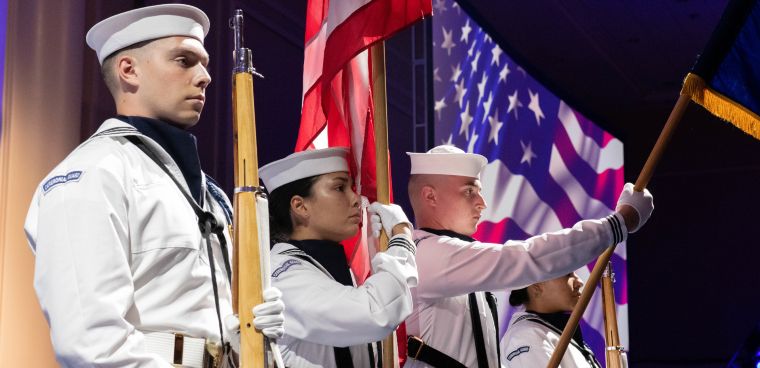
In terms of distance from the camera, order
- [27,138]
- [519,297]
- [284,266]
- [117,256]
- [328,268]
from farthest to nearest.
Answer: [519,297] → [27,138] → [328,268] → [284,266] → [117,256]

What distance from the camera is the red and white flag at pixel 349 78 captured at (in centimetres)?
326

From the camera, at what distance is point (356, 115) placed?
3439 millimetres

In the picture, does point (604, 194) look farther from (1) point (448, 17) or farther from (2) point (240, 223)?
(2) point (240, 223)

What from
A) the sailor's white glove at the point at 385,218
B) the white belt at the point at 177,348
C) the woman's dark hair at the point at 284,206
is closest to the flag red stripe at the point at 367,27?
the woman's dark hair at the point at 284,206

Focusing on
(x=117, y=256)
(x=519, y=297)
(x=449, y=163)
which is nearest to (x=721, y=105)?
(x=449, y=163)

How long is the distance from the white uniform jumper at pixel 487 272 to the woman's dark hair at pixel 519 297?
1.30 meters

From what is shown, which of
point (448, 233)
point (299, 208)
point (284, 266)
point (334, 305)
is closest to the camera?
point (334, 305)

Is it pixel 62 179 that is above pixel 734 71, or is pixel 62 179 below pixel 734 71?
below

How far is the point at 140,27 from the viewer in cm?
248

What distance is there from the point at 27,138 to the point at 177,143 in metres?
1.90

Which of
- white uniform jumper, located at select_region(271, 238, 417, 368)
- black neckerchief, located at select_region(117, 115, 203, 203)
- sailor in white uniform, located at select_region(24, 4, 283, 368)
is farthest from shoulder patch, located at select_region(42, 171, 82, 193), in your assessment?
white uniform jumper, located at select_region(271, 238, 417, 368)

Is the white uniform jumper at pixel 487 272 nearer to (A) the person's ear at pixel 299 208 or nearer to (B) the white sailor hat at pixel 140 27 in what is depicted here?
(A) the person's ear at pixel 299 208

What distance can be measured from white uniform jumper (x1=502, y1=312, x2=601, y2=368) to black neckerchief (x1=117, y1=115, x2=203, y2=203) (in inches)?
108

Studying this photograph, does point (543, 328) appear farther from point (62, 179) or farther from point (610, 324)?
point (62, 179)
